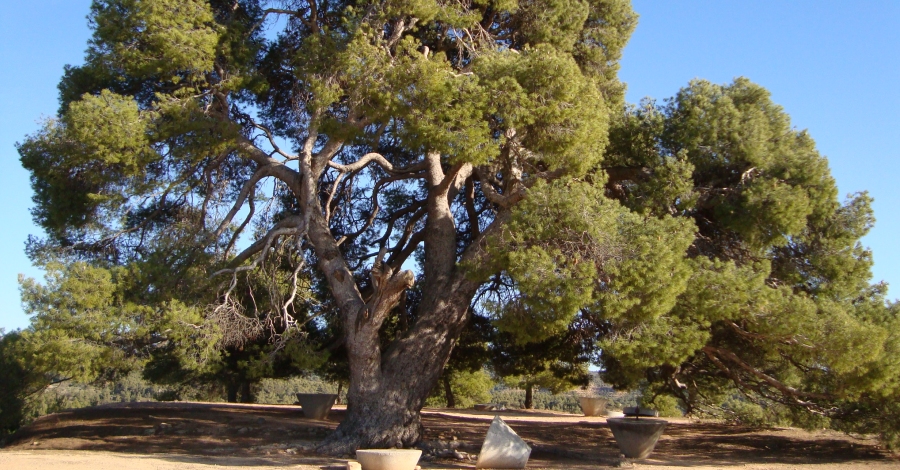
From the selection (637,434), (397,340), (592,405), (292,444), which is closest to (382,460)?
(292,444)

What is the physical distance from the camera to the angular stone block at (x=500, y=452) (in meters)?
10.6

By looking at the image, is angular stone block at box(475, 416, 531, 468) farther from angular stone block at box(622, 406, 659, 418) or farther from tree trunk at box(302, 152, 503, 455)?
angular stone block at box(622, 406, 659, 418)

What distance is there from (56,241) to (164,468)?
5450 millimetres

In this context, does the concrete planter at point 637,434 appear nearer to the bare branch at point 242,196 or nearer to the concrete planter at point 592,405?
the bare branch at point 242,196

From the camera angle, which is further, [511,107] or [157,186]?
[157,186]

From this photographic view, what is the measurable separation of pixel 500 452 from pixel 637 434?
8.94 feet

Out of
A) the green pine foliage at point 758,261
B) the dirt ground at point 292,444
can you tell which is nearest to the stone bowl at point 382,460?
the dirt ground at point 292,444

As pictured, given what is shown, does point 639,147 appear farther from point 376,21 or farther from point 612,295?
point 376,21

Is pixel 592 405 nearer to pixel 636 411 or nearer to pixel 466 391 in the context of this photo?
pixel 466 391

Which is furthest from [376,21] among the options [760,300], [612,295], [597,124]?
[760,300]

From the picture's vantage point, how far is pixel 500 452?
10633mm

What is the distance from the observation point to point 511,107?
1112 cm

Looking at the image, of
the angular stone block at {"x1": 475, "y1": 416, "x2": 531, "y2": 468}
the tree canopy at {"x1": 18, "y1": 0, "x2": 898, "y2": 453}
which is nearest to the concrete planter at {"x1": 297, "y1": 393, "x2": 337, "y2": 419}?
the tree canopy at {"x1": 18, "y1": 0, "x2": 898, "y2": 453}

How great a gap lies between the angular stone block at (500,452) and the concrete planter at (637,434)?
2227mm
